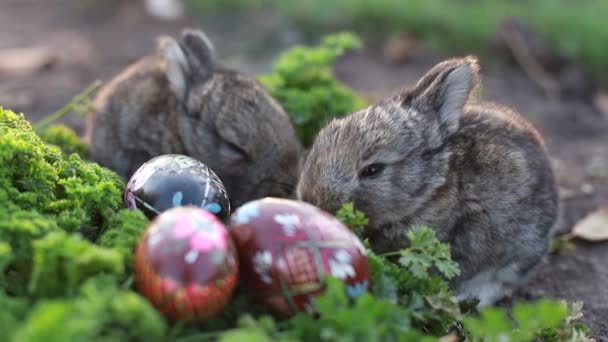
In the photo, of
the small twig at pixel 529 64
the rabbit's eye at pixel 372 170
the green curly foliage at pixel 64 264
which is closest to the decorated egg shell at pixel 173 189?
the green curly foliage at pixel 64 264

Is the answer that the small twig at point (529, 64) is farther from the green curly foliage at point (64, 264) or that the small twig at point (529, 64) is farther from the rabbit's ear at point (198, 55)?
the green curly foliage at point (64, 264)

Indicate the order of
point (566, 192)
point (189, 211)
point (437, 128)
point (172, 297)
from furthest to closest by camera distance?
point (566, 192)
point (437, 128)
point (189, 211)
point (172, 297)

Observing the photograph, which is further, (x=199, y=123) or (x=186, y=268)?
(x=199, y=123)

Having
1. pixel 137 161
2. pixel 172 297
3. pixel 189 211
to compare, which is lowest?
pixel 137 161

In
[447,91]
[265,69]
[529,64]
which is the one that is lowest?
[265,69]

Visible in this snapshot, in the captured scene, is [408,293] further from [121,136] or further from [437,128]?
[121,136]

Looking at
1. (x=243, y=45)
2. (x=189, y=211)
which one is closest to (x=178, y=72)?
(x=189, y=211)

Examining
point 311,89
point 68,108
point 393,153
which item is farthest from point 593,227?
point 68,108

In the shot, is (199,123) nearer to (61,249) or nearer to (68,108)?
(68,108)
